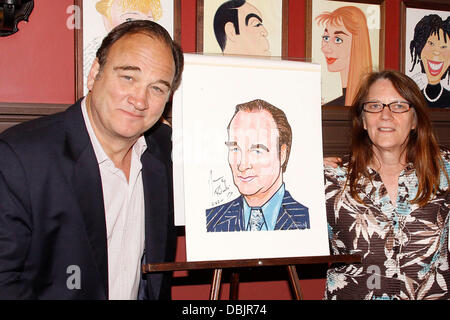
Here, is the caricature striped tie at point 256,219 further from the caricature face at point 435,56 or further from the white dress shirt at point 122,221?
the caricature face at point 435,56

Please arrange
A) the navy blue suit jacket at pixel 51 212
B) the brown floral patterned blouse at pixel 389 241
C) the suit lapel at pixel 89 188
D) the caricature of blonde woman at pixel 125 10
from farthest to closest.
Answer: the caricature of blonde woman at pixel 125 10, the brown floral patterned blouse at pixel 389 241, the suit lapel at pixel 89 188, the navy blue suit jacket at pixel 51 212

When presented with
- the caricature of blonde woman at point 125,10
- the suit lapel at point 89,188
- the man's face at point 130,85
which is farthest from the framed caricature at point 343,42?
the suit lapel at point 89,188

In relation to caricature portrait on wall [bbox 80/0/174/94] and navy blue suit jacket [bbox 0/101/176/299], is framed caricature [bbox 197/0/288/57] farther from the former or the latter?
navy blue suit jacket [bbox 0/101/176/299]

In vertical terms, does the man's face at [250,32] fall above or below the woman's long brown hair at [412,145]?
above

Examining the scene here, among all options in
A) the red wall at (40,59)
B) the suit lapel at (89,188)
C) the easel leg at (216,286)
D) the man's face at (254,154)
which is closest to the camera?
the suit lapel at (89,188)

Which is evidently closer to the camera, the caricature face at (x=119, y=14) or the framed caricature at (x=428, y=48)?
the caricature face at (x=119, y=14)

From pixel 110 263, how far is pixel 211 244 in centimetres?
43

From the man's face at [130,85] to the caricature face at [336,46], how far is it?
1.43 meters

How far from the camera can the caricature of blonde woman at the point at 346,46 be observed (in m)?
2.95

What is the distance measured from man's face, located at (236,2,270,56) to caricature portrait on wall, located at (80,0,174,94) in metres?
0.52

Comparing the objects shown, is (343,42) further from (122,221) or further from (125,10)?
(122,221)

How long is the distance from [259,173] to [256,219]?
0.66ft
